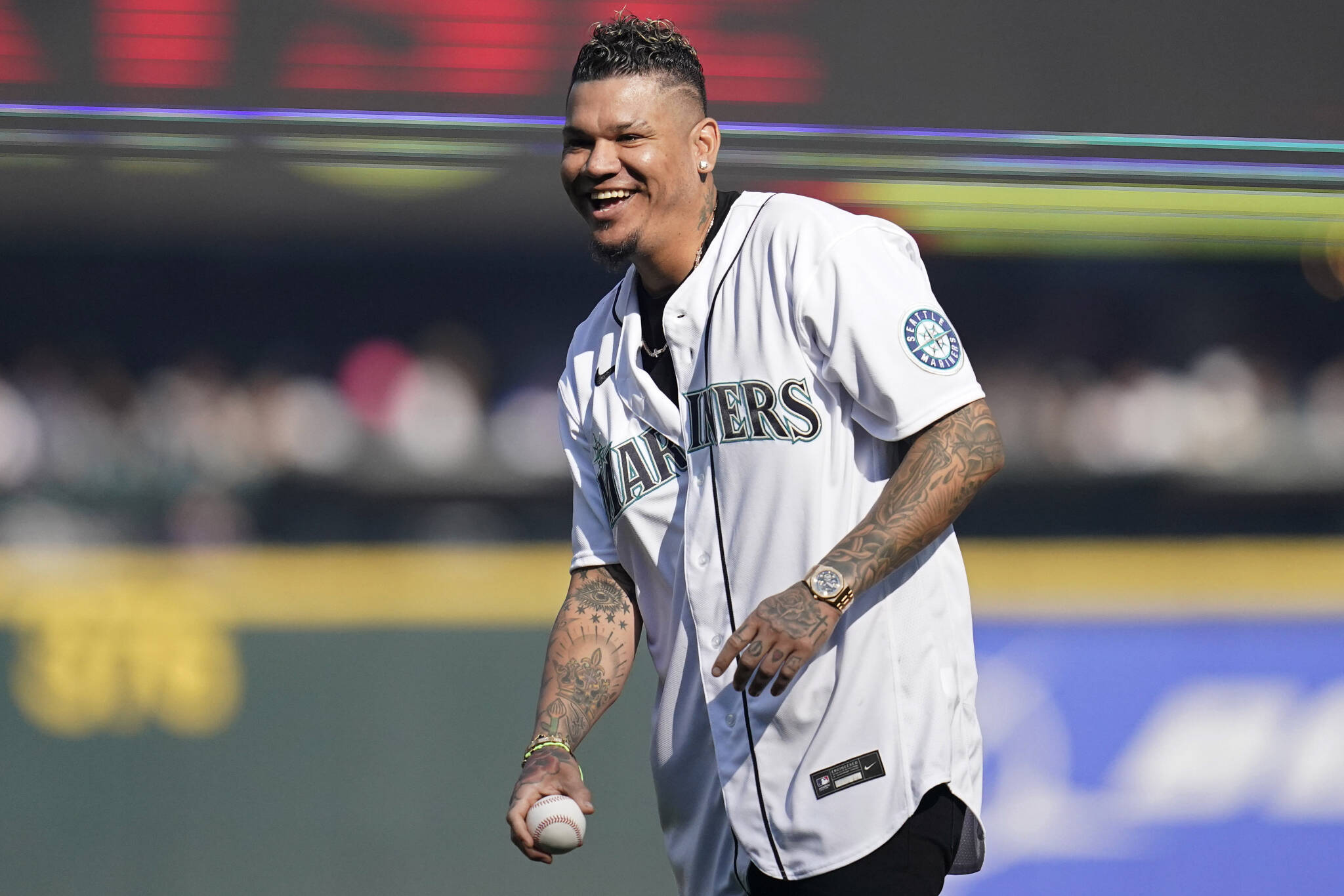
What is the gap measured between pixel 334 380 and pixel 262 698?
0.78m

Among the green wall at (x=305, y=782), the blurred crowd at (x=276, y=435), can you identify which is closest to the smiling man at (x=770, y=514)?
the blurred crowd at (x=276, y=435)

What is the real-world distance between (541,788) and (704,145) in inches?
38.1

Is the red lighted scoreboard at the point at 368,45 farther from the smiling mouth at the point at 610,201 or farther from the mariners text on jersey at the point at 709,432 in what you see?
the mariners text on jersey at the point at 709,432

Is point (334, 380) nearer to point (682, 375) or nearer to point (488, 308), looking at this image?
point (488, 308)

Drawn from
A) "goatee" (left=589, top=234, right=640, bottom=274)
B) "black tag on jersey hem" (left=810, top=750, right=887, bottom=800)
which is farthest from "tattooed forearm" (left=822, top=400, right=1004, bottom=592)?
"goatee" (left=589, top=234, right=640, bottom=274)

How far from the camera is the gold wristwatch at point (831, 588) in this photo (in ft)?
4.92

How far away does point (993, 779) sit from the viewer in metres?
3.09

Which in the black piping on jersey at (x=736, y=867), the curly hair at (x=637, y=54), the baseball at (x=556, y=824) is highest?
the curly hair at (x=637, y=54)

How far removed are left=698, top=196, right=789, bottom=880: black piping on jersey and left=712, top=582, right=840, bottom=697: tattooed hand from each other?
186 millimetres

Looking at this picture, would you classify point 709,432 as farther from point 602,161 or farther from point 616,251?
point 602,161

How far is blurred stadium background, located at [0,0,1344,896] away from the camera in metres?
2.83

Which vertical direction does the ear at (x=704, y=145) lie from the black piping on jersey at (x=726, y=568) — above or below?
above

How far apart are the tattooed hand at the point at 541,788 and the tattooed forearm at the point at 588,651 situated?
0.08m

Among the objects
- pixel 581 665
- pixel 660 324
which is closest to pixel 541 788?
pixel 581 665
